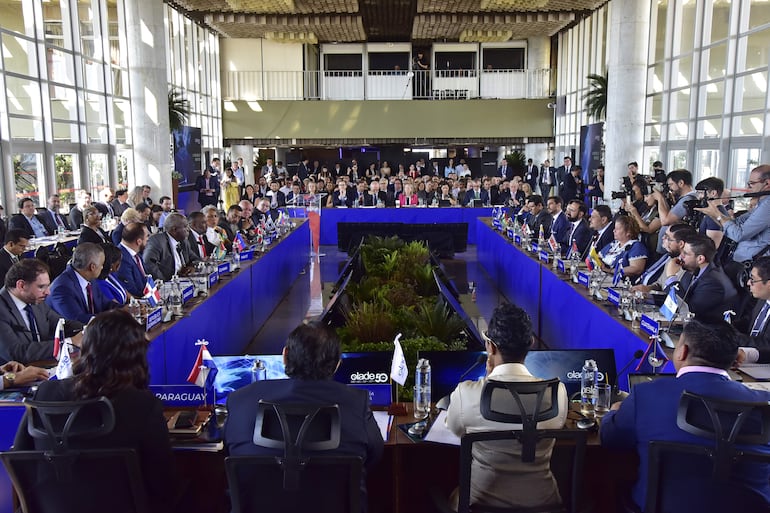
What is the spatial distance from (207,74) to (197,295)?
1575 cm

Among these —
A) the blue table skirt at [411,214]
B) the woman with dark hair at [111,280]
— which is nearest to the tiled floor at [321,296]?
the blue table skirt at [411,214]

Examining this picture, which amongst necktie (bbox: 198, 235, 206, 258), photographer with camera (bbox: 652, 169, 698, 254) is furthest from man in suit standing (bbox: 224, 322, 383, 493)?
photographer with camera (bbox: 652, 169, 698, 254)

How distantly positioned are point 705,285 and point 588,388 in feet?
5.26

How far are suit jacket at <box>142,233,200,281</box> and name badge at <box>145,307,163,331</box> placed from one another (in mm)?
1610

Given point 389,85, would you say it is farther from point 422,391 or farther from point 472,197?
point 422,391

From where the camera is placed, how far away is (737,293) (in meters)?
4.33

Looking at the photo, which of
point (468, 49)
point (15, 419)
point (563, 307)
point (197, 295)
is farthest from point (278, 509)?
point (468, 49)

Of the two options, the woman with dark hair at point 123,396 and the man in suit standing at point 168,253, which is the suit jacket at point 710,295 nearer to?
the woman with dark hair at point 123,396

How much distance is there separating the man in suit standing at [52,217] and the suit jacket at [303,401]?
8.27 meters

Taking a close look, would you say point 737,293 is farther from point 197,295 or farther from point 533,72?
point 533,72

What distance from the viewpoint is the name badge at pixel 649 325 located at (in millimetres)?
3716

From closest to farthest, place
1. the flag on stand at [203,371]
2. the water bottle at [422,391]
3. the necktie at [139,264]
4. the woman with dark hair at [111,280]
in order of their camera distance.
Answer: the water bottle at [422,391] → the flag on stand at [203,371] → the woman with dark hair at [111,280] → the necktie at [139,264]

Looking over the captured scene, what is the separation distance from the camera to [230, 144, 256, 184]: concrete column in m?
22.6

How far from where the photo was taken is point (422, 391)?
2.85 meters
